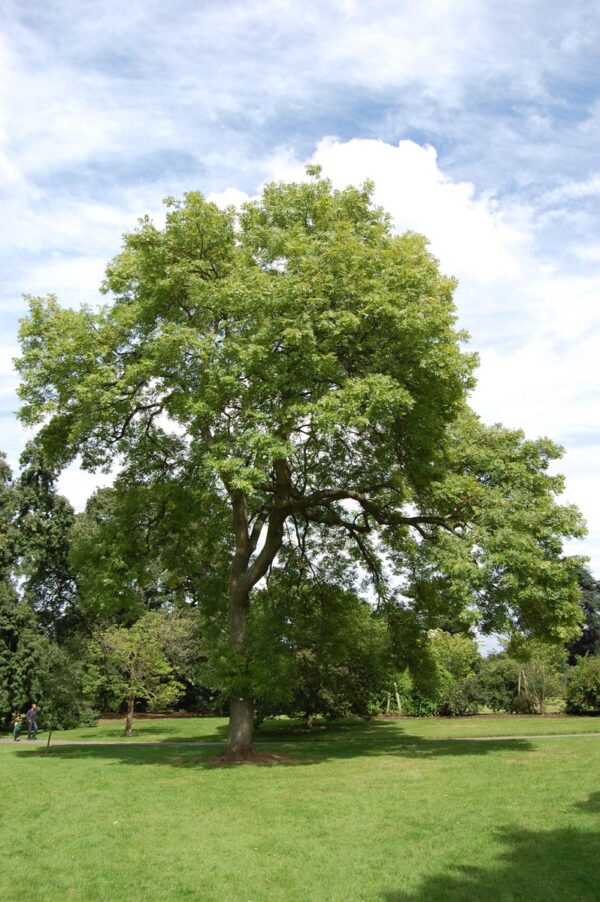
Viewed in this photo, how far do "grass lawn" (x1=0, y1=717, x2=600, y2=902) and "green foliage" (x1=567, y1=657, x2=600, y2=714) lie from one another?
41.8 ft

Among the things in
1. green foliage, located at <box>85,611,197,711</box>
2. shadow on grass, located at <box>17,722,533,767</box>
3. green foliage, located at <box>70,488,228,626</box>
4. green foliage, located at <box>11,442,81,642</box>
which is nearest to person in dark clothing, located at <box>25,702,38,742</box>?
green foliage, located at <box>85,611,197,711</box>

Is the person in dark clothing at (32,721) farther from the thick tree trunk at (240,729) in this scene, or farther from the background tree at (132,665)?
the thick tree trunk at (240,729)

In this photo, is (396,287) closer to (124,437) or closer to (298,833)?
(124,437)

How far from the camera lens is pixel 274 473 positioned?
19.7 metres

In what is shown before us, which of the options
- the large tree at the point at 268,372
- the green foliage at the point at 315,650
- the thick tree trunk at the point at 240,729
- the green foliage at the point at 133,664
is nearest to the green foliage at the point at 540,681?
the green foliage at the point at 315,650

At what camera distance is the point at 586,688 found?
28.5m

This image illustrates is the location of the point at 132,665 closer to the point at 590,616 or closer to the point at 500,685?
the point at 500,685

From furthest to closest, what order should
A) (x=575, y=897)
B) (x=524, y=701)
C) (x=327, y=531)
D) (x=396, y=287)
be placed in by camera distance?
(x=524, y=701)
(x=327, y=531)
(x=396, y=287)
(x=575, y=897)

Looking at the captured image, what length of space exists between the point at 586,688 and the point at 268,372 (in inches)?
851

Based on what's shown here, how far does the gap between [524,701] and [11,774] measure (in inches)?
958

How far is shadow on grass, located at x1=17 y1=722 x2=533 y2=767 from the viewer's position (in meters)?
17.0

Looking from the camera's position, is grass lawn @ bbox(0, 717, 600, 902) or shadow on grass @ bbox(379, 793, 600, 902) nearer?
shadow on grass @ bbox(379, 793, 600, 902)

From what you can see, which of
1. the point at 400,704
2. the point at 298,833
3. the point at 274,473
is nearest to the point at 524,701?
the point at 400,704

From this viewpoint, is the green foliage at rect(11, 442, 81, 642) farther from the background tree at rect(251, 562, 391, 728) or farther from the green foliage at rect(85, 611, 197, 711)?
the background tree at rect(251, 562, 391, 728)
